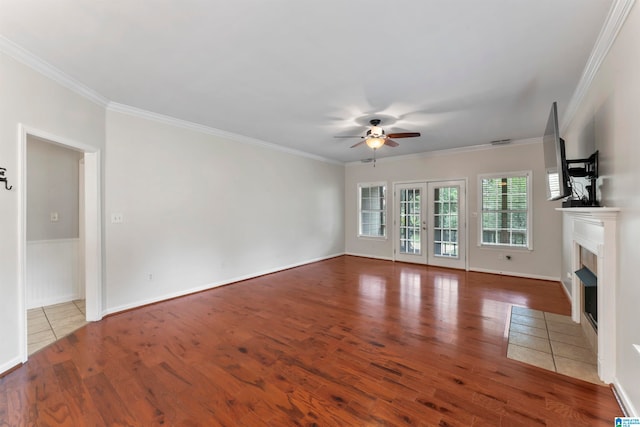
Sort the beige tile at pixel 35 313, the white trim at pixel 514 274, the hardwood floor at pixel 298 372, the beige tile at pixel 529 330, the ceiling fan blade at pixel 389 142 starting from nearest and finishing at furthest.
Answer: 1. the hardwood floor at pixel 298 372
2. the beige tile at pixel 529 330
3. the beige tile at pixel 35 313
4. the ceiling fan blade at pixel 389 142
5. the white trim at pixel 514 274

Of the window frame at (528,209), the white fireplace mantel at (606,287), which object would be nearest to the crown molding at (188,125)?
the window frame at (528,209)

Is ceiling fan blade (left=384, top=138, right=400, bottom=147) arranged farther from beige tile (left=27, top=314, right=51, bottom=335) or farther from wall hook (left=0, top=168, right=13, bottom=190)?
beige tile (left=27, top=314, right=51, bottom=335)

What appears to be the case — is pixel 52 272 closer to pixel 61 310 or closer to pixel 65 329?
pixel 61 310

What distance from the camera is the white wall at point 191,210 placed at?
361cm

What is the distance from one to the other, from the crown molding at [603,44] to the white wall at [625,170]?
2.2 inches

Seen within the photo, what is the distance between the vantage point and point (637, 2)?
5.41 ft

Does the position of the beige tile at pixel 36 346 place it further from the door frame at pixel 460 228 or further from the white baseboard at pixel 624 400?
the door frame at pixel 460 228

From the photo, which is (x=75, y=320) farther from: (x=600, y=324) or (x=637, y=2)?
(x=637, y=2)

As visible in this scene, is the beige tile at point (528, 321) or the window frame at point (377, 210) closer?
the beige tile at point (528, 321)

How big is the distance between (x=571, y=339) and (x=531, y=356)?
73cm

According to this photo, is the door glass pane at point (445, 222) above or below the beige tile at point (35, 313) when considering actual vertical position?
above

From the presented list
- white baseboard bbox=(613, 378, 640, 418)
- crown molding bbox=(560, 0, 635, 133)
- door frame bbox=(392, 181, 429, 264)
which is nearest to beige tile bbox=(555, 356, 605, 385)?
white baseboard bbox=(613, 378, 640, 418)

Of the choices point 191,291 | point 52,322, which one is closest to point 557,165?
point 191,291

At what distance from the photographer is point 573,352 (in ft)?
8.46
